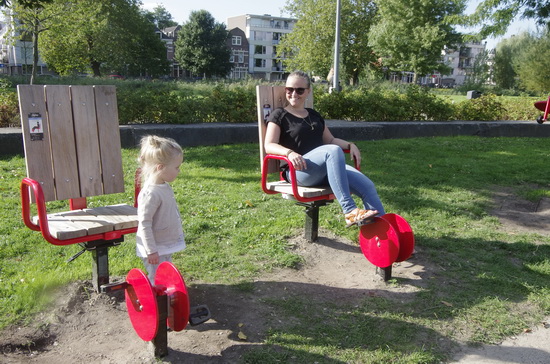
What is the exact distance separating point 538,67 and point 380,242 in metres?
45.1

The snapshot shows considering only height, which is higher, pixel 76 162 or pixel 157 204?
pixel 76 162

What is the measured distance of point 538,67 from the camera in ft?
135

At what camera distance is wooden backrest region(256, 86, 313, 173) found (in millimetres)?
4312

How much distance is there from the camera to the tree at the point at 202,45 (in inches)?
2318

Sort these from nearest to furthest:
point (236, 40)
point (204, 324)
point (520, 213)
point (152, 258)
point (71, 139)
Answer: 1. point (152, 258)
2. point (204, 324)
3. point (71, 139)
4. point (520, 213)
5. point (236, 40)

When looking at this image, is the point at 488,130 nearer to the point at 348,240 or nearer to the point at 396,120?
the point at 396,120

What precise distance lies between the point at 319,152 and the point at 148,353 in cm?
197

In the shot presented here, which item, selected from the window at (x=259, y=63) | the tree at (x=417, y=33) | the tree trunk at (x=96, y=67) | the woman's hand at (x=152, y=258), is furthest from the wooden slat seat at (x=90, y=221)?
the window at (x=259, y=63)

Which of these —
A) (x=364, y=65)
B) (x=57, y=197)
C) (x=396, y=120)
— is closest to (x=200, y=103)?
(x=396, y=120)

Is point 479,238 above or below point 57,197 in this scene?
below

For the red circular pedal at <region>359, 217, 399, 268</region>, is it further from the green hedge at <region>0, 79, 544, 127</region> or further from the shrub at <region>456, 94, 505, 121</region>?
the shrub at <region>456, 94, 505, 121</region>

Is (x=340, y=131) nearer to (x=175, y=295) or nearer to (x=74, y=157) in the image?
(x=74, y=157)

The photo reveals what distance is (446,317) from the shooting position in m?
3.08

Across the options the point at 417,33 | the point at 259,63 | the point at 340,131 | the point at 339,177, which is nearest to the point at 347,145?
the point at 339,177
